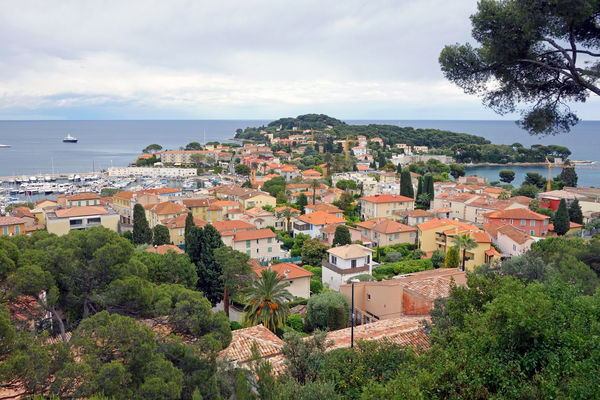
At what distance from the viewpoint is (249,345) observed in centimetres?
1318

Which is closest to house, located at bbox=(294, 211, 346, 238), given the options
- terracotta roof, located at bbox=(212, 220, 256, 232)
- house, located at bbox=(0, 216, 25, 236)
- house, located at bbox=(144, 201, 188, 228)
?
terracotta roof, located at bbox=(212, 220, 256, 232)

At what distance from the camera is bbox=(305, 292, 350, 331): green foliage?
18906 mm

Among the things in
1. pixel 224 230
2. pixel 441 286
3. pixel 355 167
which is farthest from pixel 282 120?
pixel 441 286

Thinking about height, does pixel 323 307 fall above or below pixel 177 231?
above

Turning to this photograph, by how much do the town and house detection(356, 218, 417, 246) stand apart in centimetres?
10

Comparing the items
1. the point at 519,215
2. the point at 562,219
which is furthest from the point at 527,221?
the point at 562,219

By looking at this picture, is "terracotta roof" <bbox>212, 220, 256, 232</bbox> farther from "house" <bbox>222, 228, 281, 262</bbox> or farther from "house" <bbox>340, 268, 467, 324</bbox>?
"house" <bbox>340, 268, 467, 324</bbox>

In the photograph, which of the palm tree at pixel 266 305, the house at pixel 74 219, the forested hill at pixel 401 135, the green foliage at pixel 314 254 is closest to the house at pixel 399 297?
the palm tree at pixel 266 305

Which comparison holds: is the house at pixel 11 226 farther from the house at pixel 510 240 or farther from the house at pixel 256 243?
the house at pixel 510 240

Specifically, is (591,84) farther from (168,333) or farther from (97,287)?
(97,287)

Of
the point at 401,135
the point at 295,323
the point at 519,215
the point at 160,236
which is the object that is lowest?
the point at 295,323

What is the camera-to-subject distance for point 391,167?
278ft

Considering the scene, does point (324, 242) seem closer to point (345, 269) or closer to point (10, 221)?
point (345, 269)

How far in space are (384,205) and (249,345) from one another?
35.0 m
